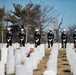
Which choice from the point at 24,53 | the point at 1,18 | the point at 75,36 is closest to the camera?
the point at 24,53

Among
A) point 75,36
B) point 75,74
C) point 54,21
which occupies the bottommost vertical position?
point 75,74

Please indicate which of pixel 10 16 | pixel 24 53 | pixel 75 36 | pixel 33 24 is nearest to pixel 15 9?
pixel 10 16

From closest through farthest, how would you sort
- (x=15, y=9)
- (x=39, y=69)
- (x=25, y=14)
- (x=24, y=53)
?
(x=39, y=69) < (x=24, y=53) < (x=25, y=14) < (x=15, y=9)

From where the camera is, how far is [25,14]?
53.7 m

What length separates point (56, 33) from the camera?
5688 cm

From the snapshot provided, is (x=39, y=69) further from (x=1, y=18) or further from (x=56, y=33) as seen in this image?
(x=56, y=33)

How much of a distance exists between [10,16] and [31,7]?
3.55 m

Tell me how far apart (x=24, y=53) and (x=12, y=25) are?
38623mm

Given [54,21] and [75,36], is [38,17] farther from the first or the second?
[75,36]

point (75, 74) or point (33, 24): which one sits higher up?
point (33, 24)

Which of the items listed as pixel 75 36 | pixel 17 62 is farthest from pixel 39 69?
pixel 75 36

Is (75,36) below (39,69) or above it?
above

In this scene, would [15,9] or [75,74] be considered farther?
[15,9]

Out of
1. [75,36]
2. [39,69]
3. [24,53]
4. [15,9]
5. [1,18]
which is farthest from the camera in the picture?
[15,9]
